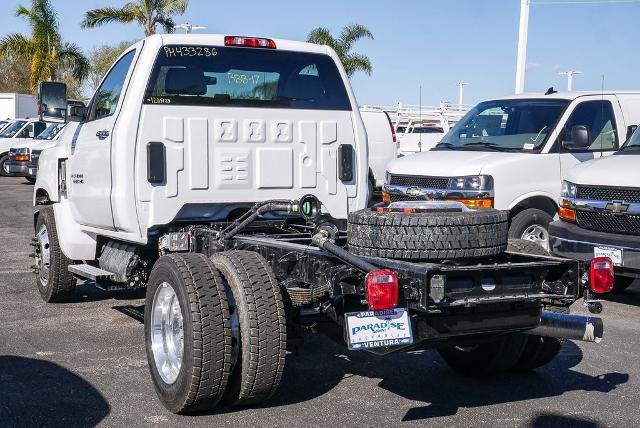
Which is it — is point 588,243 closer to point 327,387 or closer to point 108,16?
point 327,387

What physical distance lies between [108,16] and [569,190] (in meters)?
27.8

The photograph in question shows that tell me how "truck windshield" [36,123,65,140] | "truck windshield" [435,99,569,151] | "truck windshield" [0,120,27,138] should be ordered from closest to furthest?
"truck windshield" [435,99,569,151] < "truck windshield" [36,123,65,140] < "truck windshield" [0,120,27,138]

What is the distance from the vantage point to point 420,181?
10133 millimetres

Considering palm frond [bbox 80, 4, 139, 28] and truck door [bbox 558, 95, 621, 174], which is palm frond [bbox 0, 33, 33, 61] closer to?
palm frond [bbox 80, 4, 139, 28]

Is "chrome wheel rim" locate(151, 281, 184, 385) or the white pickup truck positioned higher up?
the white pickup truck

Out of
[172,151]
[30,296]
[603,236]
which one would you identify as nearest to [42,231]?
[30,296]

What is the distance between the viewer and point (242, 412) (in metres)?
5.20

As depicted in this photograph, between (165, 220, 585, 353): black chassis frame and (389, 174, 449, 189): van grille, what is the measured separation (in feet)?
15.3

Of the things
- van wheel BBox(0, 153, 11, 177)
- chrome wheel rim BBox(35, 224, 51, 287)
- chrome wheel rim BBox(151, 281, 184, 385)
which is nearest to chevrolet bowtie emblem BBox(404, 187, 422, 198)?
chrome wheel rim BBox(35, 224, 51, 287)

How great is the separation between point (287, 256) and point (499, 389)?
168 centimetres

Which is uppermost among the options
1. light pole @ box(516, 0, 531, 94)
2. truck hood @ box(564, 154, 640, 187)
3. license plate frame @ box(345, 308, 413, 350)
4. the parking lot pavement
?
light pole @ box(516, 0, 531, 94)

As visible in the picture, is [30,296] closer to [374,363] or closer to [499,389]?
[374,363]

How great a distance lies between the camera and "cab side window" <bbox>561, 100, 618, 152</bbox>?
10562 mm

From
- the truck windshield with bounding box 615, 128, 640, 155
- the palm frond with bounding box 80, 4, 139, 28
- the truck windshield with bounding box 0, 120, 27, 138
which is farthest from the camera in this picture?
Answer: the palm frond with bounding box 80, 4, 139, 28
